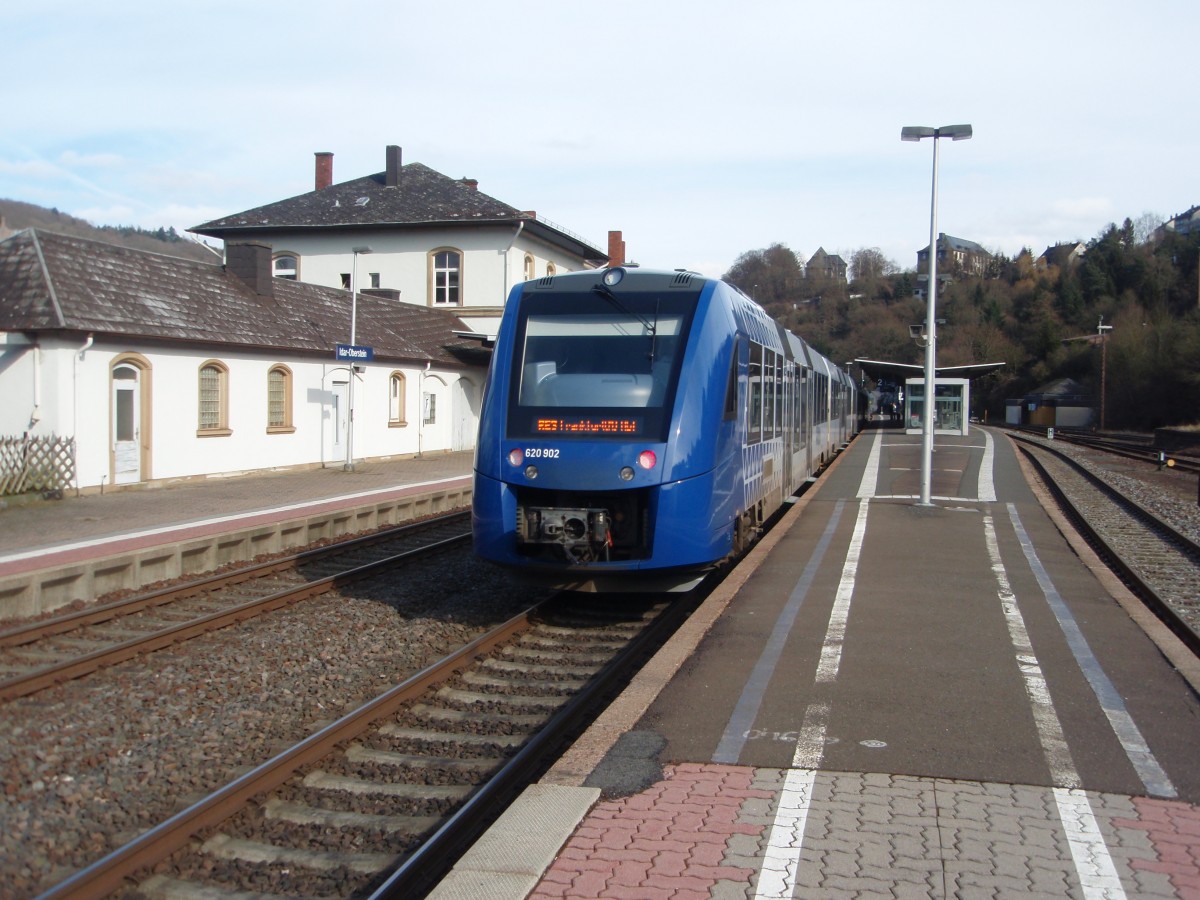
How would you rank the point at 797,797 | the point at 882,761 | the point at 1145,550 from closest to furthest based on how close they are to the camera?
the point at 797,797
the point at 882,761
the point at 1145,550

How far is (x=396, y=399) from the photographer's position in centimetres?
2894

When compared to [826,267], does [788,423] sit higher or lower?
lower

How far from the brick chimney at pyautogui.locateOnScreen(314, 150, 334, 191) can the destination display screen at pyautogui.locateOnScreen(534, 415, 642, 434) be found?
39.8m

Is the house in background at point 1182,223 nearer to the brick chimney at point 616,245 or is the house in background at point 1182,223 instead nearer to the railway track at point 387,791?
the brick chimney at point 616,245

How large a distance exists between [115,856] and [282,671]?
342 centimetres

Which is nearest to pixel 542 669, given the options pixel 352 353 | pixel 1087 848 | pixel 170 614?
pixel 170 614

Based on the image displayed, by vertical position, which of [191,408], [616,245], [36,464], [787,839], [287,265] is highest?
[616,245]

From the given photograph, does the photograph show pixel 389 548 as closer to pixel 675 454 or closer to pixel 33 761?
pixel 675 454

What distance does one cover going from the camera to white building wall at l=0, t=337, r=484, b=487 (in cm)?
1791

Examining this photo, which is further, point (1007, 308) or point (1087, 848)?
point (1007, 308)

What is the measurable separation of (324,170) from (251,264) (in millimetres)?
21298

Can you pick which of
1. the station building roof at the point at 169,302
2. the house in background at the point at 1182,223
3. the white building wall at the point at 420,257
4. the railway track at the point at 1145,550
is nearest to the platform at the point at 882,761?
the railway track at the point at 1145,550

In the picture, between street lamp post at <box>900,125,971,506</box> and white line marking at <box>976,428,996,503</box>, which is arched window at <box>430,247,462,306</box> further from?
street lamp post at <box>900,125,971,506</box>

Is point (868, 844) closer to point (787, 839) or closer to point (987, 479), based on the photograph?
point (787, 839)
